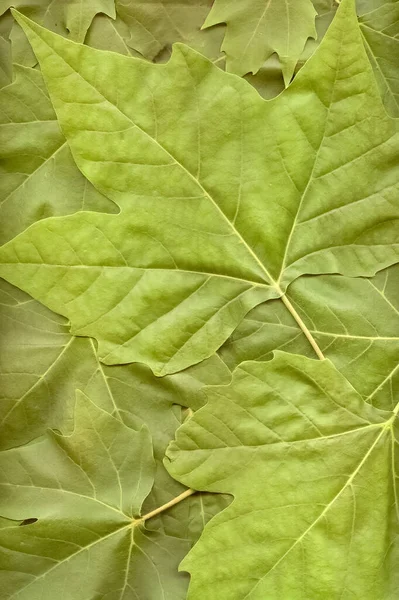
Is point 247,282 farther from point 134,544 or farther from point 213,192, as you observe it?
point 134,544

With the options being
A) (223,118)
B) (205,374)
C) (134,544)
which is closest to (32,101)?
(223,118)

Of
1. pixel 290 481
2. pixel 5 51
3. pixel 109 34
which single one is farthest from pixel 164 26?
pixel 290 481

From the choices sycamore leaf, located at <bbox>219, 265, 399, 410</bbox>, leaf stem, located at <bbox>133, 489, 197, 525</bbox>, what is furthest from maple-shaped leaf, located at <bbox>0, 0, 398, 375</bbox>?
leaf stem, located at <bbox>133, 489, 197, 525</bbox>

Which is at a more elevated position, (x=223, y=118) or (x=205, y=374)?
(x=223, y=118)

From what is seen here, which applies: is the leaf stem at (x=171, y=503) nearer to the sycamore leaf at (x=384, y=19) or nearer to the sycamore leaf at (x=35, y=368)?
the sycamore leaf at (x=35, y=368)

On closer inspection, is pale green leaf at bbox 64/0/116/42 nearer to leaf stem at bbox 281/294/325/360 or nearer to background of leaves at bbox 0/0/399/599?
background of leaves at bbox 0/0/399/599

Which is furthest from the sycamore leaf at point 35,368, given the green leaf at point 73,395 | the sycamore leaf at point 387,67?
the sycamore leaf at point 387,67

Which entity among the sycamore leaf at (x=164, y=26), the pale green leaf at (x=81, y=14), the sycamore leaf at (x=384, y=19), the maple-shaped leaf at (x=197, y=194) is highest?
the pale green leaf at (x=81, y=14)
